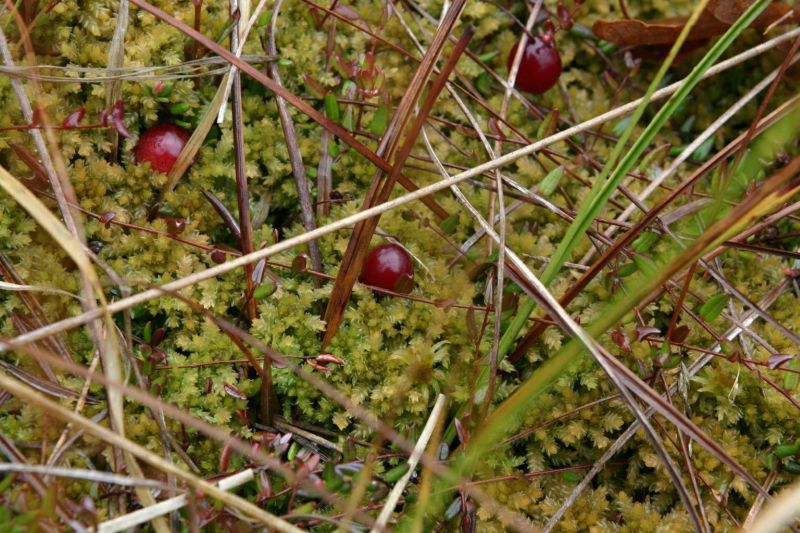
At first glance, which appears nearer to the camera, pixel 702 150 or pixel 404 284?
pixel 404 284

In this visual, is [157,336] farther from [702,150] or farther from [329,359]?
[702,150]

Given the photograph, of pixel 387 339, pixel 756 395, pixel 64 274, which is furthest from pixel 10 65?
pixel 756 395

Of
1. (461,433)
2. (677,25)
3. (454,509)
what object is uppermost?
(677,25)

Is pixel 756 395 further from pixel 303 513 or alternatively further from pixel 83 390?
pixel 83 390

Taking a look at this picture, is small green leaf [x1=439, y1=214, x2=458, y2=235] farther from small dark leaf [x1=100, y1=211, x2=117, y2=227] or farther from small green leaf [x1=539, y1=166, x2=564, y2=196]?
small dark leaf [x1=100, y1=211, x2=117, y2=227]

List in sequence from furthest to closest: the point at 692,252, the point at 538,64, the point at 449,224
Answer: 1. the point at 538,64
2. the point at 449,224
3. the point at 692,252

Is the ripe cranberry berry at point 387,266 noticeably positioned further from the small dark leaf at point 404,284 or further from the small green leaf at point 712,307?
the small green leaf at point 712,307

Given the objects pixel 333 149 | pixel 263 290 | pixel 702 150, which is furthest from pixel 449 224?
pixel 702 150
